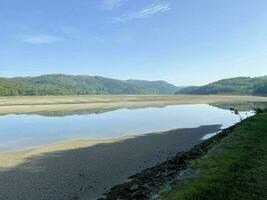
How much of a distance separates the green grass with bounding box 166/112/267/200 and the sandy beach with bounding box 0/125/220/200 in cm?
398

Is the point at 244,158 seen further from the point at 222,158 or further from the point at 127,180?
the point at 127,180

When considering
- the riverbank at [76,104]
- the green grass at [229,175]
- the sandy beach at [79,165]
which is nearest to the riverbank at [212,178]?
the green grass at [229,175]

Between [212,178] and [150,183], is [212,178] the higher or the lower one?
the higher one

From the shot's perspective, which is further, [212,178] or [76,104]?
[76,104]

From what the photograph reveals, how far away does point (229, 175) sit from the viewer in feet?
38.7

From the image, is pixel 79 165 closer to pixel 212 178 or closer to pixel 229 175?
pixel 212 178

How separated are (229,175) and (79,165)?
28.9 feet

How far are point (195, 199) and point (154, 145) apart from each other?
14924mm

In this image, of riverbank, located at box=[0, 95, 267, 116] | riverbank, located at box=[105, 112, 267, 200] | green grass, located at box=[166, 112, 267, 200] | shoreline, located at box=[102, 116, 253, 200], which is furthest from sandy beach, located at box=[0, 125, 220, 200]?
riverbank, located at box=[0, 95, 267, 116]

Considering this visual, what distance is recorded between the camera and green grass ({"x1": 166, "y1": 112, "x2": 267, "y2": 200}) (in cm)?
991

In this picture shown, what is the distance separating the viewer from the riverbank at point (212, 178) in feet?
33.1

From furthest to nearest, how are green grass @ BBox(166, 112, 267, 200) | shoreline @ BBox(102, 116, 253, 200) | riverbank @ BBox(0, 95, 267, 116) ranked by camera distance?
riverbank @ BBox(0, 95, 267, 116), shoreline @ BBox(102, 116, 253, 200), green grass @ BBox(166, 112, 267, 200)

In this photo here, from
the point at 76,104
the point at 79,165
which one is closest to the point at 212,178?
the point at 79,165

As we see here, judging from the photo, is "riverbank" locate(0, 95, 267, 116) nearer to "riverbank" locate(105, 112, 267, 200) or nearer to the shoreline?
the shoreline
